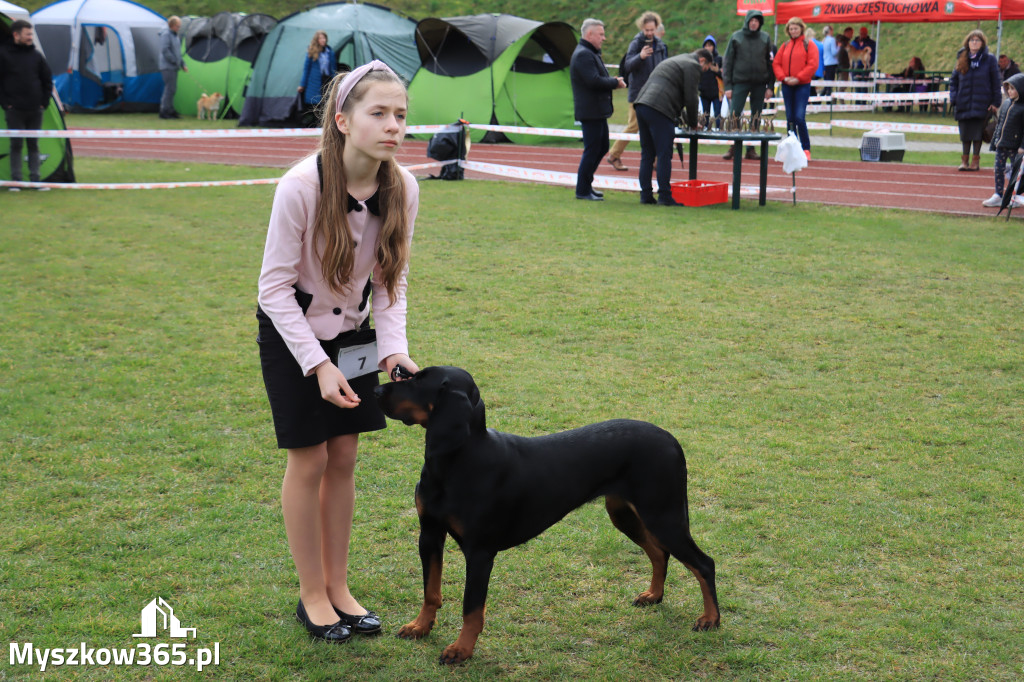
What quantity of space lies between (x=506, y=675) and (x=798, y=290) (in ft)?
18.0

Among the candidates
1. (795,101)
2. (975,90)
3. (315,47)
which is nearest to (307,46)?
(315,47)

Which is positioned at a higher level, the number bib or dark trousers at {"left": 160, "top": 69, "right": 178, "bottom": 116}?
dark trousers at {"left": 160, "top": 69, "right": 178, "bottom": 116}

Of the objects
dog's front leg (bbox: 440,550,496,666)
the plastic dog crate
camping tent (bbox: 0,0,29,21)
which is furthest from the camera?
the plastic dog crate

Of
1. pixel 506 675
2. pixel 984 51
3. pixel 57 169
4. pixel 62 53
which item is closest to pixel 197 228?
pixel 57 169

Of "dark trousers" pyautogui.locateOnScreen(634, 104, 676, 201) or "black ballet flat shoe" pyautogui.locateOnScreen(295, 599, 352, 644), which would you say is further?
"dark trousers" pyautogui.locateOnScreen(634, 104, 676, 201)

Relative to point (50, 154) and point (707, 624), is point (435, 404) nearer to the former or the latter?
point (707, 624)

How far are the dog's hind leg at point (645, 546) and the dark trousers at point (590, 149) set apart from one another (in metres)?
8.96

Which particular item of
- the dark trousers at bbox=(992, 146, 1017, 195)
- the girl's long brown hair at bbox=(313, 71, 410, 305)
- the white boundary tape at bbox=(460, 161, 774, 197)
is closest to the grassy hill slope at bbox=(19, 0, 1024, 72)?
the dark trousers at bbox=(992, 146, 1017, 195)

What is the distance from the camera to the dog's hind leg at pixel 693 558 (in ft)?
9.84

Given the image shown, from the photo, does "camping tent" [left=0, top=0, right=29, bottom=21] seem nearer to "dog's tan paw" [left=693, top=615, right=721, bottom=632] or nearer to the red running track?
the red running track

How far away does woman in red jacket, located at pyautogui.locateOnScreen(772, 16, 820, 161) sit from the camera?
14.9 metres

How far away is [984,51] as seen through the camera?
46.7ft

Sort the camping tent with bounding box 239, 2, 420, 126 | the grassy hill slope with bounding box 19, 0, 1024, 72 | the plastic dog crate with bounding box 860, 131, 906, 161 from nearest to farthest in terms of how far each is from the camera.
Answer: the plastic dog crate with bounding box 860, 131, 906, 161 < the camping tent with bounding box 239, 2, 420, 126 < the grassy hill slope with bounding box 19, 0, 1024, 72

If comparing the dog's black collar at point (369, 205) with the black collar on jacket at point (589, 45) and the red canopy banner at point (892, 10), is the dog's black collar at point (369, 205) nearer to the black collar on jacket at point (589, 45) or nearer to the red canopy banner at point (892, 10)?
the black collar on jacket at point (589, 45)
